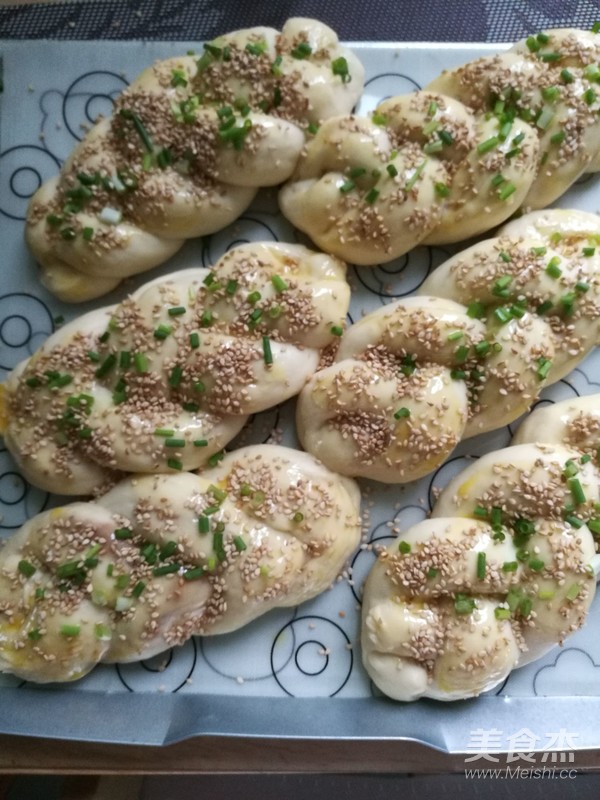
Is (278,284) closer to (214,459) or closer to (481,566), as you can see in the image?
(214,459)

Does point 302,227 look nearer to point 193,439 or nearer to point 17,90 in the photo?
point 193,439

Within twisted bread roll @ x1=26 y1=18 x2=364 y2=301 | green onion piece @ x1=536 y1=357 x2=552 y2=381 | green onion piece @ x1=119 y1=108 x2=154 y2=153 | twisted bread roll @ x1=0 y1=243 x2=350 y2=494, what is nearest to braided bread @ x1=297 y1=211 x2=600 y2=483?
green onion piece @ x1=536 y1=357 x2=552 y2=381

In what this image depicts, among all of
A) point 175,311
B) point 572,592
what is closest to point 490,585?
point 572,592

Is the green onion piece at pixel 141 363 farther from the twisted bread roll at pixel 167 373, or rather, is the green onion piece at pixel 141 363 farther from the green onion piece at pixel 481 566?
the green onion piece at pixel 481 566

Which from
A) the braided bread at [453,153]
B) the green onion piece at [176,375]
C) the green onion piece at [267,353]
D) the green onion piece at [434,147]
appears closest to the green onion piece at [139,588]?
the green onion piece at [176,375]

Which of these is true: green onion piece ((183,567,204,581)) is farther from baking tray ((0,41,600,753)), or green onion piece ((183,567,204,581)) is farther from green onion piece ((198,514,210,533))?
baking tray ((0,41,600,753))
